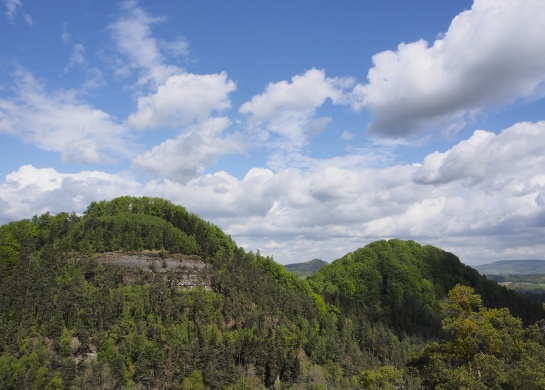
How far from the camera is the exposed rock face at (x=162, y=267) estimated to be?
405ft

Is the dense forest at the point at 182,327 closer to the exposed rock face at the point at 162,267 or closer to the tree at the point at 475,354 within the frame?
the tree at the point at 475,354

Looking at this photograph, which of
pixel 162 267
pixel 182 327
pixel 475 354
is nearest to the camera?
pixel 475 354

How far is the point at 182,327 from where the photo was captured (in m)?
→ 108

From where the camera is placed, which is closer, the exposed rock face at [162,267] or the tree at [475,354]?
the tree at [475,354]

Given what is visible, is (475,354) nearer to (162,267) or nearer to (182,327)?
(182,327)

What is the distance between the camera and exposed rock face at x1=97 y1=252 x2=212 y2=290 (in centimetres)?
12338

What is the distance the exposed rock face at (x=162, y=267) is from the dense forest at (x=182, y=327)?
559mm

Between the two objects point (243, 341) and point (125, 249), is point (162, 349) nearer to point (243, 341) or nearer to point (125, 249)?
point (243, 341)

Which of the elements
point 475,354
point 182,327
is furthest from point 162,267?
point 475,354

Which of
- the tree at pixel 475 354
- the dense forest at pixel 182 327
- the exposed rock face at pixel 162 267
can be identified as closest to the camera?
the tree at pixel 475 354

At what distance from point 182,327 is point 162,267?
1095 inches

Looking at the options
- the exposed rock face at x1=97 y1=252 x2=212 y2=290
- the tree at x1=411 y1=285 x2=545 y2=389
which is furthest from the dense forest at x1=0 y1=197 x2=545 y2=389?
the exposed rock face at x1=97 y1=252 x2=212 y2=290

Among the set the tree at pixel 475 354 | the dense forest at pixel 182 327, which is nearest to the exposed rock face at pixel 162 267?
the dense forest at pixel 182 327

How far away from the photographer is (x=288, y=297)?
15625cm
